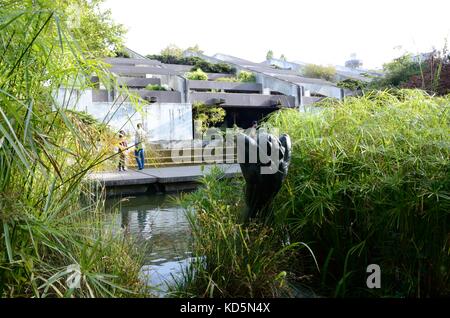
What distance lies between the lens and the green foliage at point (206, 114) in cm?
1795

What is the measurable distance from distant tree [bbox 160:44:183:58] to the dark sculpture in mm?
32267

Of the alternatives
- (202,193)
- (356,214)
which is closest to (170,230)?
(202,193)

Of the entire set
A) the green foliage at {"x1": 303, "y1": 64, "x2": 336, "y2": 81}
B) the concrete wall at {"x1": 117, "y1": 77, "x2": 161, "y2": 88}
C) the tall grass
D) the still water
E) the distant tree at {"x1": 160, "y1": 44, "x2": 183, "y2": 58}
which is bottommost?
the still water

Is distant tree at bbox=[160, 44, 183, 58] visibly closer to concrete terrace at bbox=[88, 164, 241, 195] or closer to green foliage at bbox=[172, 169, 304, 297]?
concrete terrace at bbox=[88, 164, 241, 195]

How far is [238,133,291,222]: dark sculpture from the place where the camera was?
2455mm

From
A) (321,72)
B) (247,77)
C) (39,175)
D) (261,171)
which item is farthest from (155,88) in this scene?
(39,175)

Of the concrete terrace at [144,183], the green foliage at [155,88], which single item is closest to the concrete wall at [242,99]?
the green foliage at [155,88]

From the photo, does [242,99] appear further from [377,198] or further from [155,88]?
[377,198]

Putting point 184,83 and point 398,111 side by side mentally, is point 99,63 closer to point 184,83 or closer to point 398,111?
point 398,111

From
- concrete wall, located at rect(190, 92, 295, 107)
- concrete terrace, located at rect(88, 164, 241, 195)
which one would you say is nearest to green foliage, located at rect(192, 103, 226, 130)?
concrete wall, located at rect(190, 92, 295, 107)

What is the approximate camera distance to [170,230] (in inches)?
178

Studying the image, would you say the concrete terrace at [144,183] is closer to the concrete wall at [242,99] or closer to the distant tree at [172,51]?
the concrete wall at [242,99]
